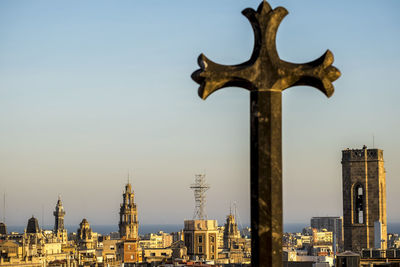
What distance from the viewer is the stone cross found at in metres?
5.47

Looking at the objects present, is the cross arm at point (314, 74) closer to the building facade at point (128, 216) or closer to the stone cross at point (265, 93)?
the stone cross at point (265, 93)

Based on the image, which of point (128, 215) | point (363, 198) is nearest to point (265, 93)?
point (363, 198)

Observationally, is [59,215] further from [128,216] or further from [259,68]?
[259,68]

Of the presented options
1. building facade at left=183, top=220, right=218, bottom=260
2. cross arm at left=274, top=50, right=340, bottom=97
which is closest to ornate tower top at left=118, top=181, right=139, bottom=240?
building facade at left=183, top=220, right=218, bottom=260

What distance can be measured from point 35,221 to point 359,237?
57503 millimetres

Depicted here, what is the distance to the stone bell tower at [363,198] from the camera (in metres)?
69.4

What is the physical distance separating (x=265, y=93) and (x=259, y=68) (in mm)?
129

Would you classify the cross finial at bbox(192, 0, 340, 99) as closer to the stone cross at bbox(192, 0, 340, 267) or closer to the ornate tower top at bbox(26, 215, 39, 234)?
the stone cross at bbox(192, 0, 340, 267)

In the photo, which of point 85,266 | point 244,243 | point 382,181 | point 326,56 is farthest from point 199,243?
point 326,56

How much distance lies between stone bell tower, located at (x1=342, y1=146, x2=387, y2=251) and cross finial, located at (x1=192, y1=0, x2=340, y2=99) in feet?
211

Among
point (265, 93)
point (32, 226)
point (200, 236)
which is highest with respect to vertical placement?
point (32, 226)

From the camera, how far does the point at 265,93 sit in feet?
18.4

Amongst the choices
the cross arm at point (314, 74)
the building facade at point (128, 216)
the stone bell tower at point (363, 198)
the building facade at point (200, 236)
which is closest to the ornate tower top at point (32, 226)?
the building facade at point (128, 216)

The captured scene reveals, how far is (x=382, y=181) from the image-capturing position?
2795 inches
